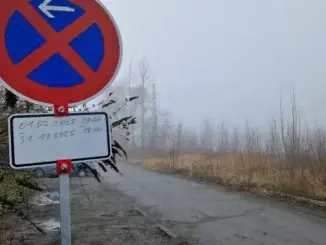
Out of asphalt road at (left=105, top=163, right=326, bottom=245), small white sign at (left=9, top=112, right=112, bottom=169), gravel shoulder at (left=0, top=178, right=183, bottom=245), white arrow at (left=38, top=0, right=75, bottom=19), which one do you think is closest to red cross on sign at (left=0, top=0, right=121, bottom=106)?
white arrow at (left=38, top=0, right=75, bottom=19)

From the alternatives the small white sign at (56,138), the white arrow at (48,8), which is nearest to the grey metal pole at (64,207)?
the small white sign at (56,138)

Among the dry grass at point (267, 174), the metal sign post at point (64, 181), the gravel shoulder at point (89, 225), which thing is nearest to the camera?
the metal sign post at point (64, 181)

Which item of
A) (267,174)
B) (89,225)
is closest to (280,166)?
(267,174)

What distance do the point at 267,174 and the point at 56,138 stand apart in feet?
42.2

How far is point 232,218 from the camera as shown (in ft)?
30.6

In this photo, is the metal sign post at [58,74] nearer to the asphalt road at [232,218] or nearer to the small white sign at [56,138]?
the small white sign at [56,138]

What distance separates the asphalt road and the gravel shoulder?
62 centimetres

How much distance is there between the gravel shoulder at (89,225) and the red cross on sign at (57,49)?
3431mm

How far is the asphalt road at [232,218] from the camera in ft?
24.4

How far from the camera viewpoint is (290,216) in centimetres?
932

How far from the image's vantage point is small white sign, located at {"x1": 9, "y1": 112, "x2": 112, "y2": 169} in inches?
81.7

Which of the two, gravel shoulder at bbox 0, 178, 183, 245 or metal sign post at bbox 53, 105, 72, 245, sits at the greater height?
metal sign post at bbox 53, 105, 72, 245

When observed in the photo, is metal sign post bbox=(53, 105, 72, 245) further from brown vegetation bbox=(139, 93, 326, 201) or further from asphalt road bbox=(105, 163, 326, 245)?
brown vegetation bbox=(139, 93, 326, 201)

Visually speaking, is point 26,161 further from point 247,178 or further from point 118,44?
point 247,178
